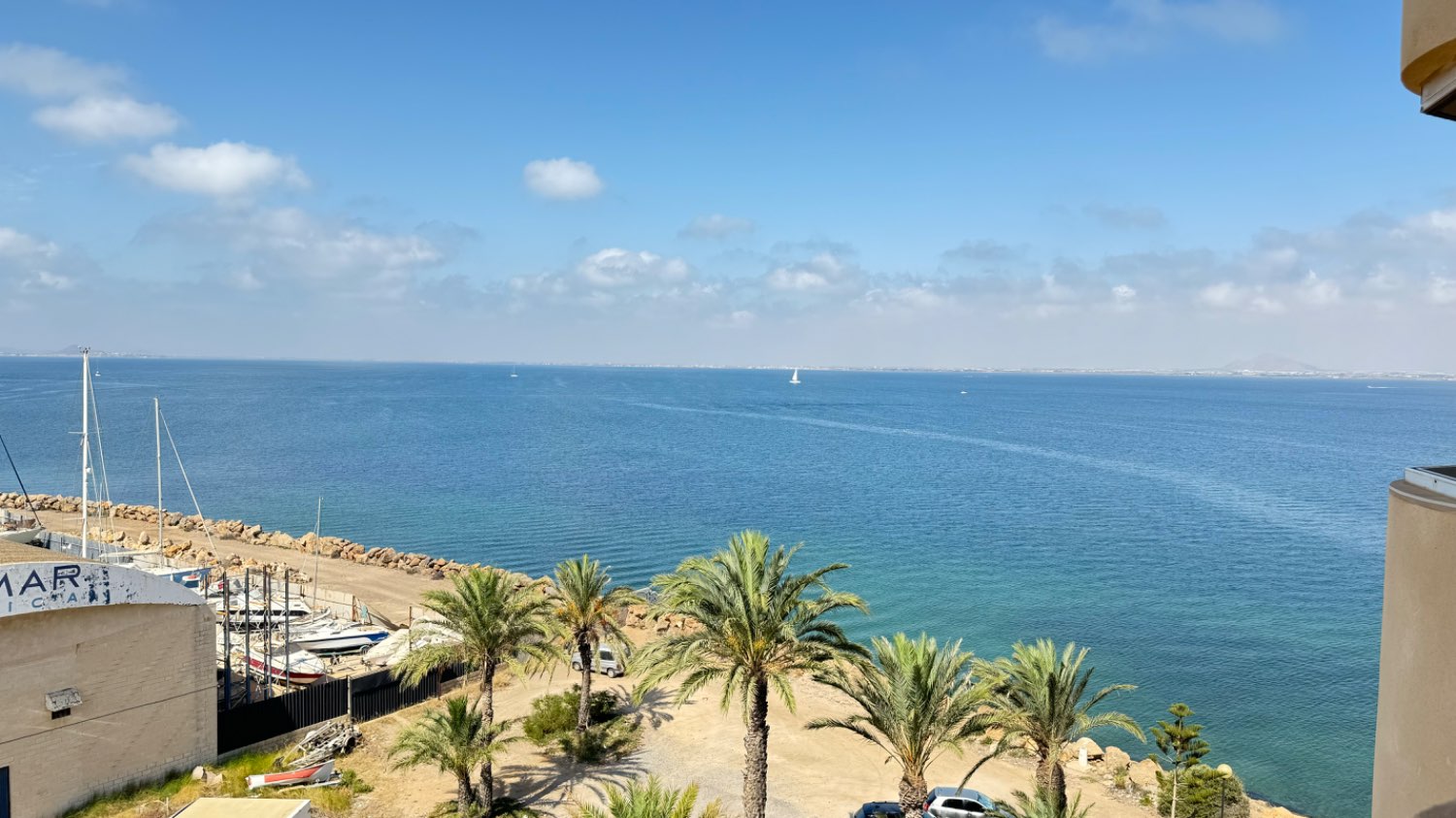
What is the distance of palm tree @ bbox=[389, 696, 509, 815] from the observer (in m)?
18.6

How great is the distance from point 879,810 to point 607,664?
13.3 m

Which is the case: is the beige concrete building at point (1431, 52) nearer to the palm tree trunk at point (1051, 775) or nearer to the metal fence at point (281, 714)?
the palm tree trunk at point (1051, 775)

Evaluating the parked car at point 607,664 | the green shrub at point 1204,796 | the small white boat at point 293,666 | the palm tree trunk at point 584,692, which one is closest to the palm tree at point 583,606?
the palm tree trunk at point 584,692

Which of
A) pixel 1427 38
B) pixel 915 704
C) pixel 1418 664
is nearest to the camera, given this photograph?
pixel 1418 664

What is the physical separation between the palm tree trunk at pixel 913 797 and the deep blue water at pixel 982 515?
16.6 meters

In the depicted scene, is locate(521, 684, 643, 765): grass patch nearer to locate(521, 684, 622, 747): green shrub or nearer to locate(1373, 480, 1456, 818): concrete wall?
locate(521, 684, 622, 747): green shrub

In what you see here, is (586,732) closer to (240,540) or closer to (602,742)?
(602,742)

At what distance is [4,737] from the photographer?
17.2 metres

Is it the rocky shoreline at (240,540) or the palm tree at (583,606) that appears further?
the rocky shoreline at (240,540)

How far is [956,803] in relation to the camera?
21.1 m

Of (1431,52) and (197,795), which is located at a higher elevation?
(1431,52)

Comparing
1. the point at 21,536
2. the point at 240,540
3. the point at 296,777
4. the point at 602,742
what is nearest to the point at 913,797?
the point at 602,742

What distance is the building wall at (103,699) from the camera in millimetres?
17438

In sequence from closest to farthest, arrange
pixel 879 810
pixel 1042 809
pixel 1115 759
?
pixel 1042 809 < pixel 879 810 < pixel 1115 759
